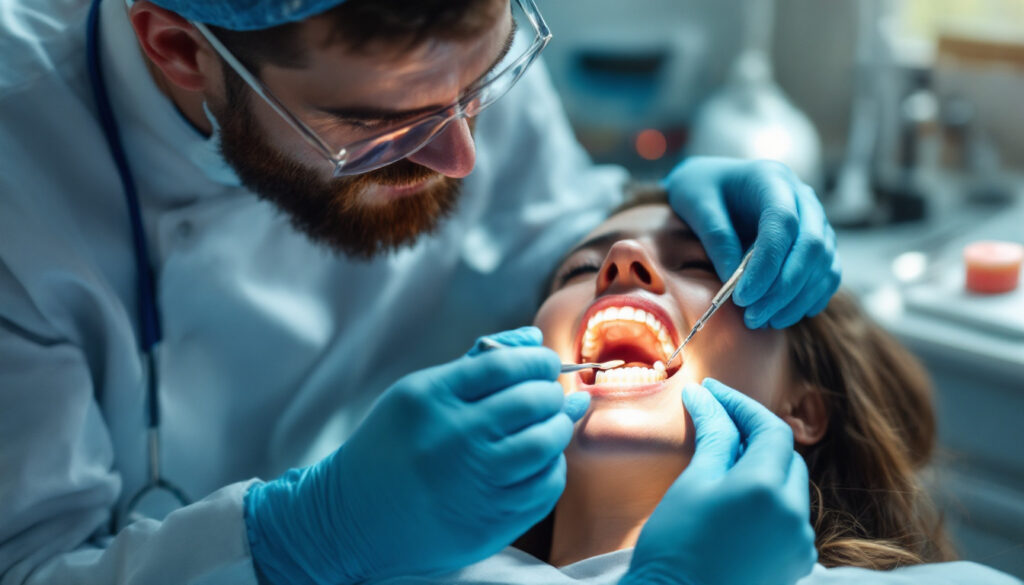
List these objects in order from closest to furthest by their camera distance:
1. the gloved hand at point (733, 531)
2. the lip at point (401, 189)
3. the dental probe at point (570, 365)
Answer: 1. the gloved hand at point (733, 531)
2. the dental probe at point (570, 365)
3. the lip at point (401, 189)

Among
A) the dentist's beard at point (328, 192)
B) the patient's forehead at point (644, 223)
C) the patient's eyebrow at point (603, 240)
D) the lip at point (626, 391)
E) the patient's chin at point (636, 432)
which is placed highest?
the dentist's beard at point (328, 192)

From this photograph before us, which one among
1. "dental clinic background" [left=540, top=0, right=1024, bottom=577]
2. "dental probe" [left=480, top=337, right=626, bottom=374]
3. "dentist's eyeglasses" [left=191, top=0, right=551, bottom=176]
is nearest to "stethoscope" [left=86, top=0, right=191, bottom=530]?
"dentist's eyeglasses" [left=191, top=0, right=551, bottom=176]

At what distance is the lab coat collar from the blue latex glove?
30.2 inches

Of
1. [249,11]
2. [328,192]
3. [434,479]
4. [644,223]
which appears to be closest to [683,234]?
[644,223]

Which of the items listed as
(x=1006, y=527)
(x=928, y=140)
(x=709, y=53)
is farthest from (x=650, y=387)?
(x=709, y=53)

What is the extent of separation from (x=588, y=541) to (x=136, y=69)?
3.21ft

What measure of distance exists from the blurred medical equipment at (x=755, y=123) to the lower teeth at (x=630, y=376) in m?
1.03

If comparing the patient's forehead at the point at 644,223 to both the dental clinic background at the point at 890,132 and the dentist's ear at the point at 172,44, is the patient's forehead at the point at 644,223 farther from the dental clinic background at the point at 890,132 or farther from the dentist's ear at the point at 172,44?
the dentist's ear at the point at 172,44

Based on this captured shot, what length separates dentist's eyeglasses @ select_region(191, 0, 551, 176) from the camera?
3.84ft

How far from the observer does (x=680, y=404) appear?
1.33 meters

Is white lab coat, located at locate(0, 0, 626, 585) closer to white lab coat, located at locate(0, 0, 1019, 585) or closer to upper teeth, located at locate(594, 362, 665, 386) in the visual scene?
white lab coat, located at locate(0, 0, 1019, 585)

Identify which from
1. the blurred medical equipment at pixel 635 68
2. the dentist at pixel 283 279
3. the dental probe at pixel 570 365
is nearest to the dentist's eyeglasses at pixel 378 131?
the dentist at pixel 283 279

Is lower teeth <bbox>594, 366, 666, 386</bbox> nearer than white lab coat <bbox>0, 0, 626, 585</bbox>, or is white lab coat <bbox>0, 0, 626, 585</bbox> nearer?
white lab coat <bbox>0, 0, 626, 585</bbox>

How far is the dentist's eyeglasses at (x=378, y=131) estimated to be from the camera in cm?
117
